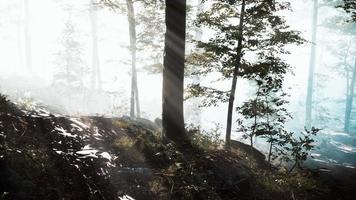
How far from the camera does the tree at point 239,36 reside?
37.8 ft

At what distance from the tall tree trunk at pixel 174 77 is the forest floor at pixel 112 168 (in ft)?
2.04

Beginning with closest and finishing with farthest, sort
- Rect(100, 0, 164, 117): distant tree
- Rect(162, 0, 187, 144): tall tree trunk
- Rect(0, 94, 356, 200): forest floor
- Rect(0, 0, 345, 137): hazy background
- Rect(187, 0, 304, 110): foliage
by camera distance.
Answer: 1. Rect(0, 94, 356, 200): forest floor
2. Rect(162, 0, 187, 144): tall tree trunk
3. Rect(187, 0, 304, 110): foliage
4. Rect(100, 0, 164, 117): distant tree
5. Rect(0, 0, 345, 137): hazy background

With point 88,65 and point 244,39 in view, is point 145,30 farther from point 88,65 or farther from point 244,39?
point 88,65

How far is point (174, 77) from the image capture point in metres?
10.4

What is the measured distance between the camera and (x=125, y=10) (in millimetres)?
19781

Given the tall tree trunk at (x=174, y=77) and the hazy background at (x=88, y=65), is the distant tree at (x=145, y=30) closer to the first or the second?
the hazy background at (x=88, y=65)

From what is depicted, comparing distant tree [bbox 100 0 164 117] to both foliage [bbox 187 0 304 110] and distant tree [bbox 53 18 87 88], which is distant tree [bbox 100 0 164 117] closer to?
foliage [bbox 187 0 304 110]

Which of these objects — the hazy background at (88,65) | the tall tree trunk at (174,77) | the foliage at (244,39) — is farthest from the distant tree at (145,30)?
the tall tree trunk at (174,77)

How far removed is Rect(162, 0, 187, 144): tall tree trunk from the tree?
4.70 ft

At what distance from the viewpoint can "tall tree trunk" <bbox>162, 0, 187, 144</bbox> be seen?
10273 millimetres

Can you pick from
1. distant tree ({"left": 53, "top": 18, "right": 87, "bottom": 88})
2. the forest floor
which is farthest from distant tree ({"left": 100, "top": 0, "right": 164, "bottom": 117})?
distant tree ({"left": 53, "top": 18, "right": 87, "bottom": 88})

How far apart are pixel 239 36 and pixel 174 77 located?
281 centimetres

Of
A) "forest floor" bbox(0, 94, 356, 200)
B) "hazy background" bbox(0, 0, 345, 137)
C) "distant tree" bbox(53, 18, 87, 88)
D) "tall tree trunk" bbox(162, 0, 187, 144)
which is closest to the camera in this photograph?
"forest floor" bbox(0, 94, 356, 200)

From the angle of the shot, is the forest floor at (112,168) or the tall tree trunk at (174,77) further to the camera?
the tall tree trunk at (174,77)
